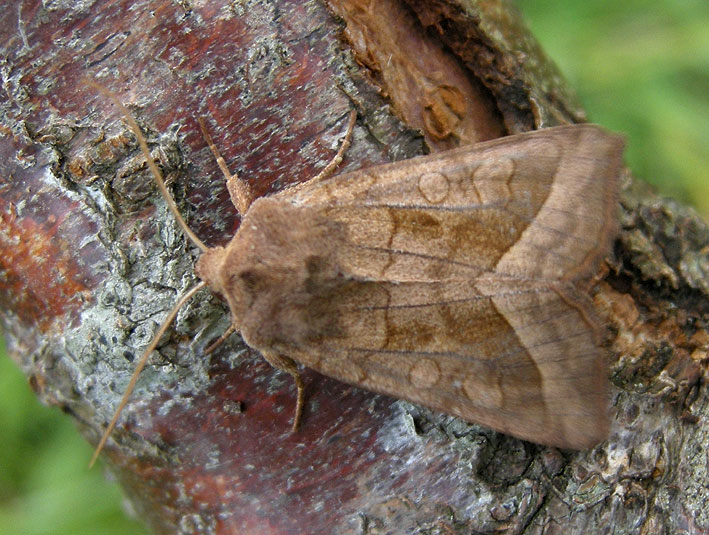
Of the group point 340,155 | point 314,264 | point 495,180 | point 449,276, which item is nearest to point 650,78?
point 495,180

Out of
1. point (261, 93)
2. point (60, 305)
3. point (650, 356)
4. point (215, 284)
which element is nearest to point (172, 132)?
point (261, 93)

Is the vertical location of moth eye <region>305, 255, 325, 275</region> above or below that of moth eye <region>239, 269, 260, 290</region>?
below

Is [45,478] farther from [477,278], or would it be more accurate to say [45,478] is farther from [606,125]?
[606,125]

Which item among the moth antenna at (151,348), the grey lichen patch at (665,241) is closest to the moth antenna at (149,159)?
the moth antenna at (151,348)

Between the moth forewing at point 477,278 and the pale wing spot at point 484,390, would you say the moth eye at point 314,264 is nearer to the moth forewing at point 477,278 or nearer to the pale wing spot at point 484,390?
the moth forewing at point 477,278

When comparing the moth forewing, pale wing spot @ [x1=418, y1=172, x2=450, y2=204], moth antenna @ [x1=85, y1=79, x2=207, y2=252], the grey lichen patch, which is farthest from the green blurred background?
moth antenna @ [x1=85, y1=79, x2=207, y2=252]

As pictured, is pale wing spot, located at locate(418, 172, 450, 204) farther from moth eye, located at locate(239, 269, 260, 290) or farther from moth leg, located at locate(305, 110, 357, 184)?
moth eye, located at locate(239, 269, 260, 290)

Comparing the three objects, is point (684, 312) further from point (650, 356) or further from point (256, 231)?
point (256, 231)
